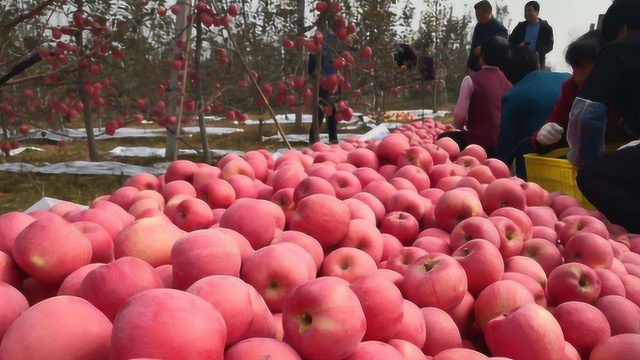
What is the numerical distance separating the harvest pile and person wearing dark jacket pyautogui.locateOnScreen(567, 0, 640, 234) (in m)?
0.28

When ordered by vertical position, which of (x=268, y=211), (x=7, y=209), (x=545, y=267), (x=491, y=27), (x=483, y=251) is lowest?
(x=7, y=209)

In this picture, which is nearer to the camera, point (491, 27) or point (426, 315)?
point (426, 315)

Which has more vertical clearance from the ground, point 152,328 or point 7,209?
point 152,328

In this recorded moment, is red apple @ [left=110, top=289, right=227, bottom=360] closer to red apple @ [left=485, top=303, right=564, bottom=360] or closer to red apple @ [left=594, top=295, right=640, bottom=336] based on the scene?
red apple @ [left=485, top=303, right=564, bottom=360]

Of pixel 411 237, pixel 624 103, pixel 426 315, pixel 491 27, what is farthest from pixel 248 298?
pixel 491 27

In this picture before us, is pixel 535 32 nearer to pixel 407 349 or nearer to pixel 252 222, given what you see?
pixel 252 222

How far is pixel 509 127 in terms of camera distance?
4.21 meters

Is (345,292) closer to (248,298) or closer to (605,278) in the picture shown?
(248,298)

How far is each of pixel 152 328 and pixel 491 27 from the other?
7.44 metres

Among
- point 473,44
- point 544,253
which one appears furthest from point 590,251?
point 473,44

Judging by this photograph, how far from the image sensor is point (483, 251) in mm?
1503

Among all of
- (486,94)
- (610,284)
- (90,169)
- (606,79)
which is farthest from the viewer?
(90,169)

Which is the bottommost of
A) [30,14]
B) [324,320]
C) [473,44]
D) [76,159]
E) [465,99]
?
[76,159]

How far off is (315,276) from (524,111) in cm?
316
